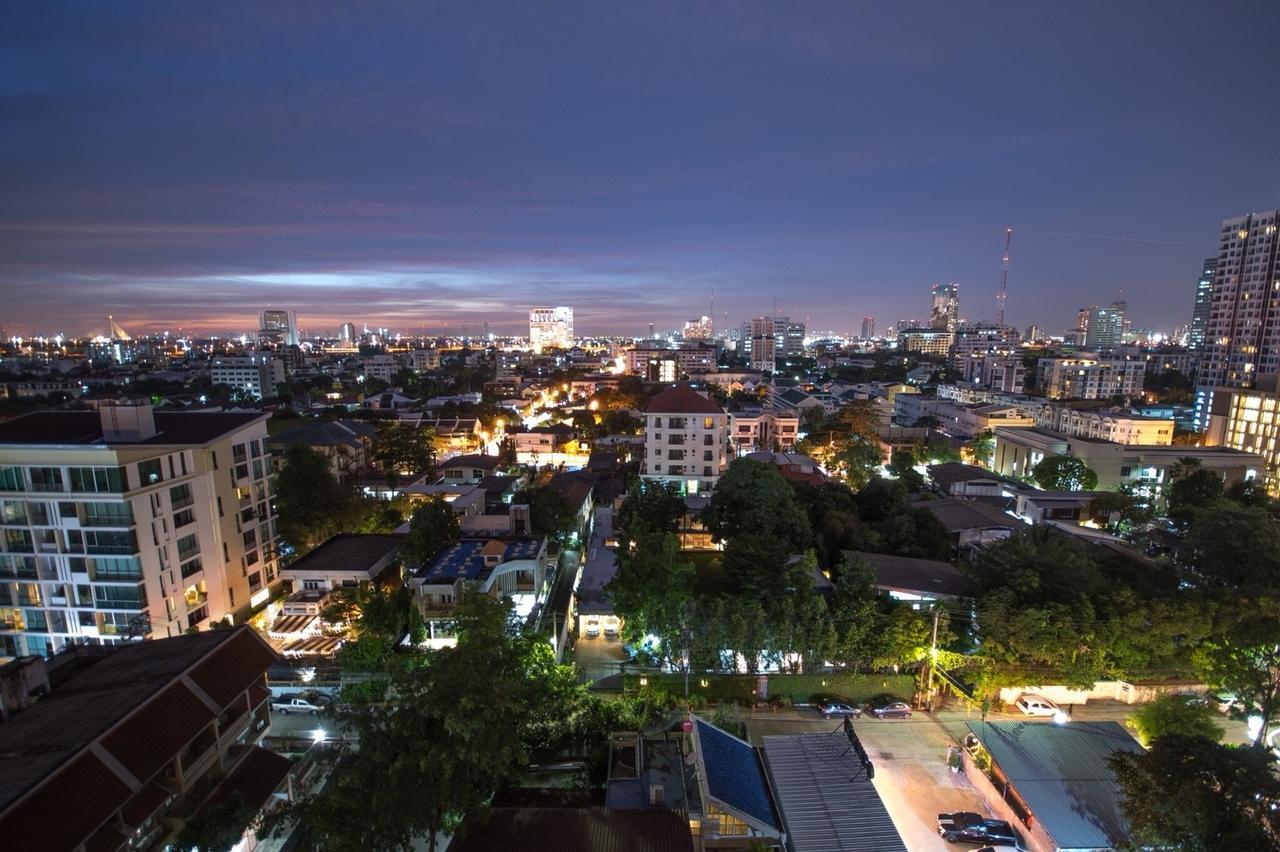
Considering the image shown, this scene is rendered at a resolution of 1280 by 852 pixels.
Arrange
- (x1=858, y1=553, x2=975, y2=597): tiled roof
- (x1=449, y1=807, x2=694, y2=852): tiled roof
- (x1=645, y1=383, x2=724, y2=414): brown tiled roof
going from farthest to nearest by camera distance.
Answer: (x1=645, y1=383, x2=724, y2=414): brown tiled roof
(x1=858, y1=553, x2=975, y2=597): tiled roof
(x1=449, y1=807, x2=694, y2=852): tiled roof

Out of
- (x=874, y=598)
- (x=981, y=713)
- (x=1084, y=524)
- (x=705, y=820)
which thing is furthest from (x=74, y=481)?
(x=1084, y=524)

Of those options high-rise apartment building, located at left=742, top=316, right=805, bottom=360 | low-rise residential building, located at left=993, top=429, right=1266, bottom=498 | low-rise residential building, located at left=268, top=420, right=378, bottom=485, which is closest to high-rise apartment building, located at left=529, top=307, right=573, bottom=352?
high-rise apartment building, located at left=742, top=316, right=805, bottom=360

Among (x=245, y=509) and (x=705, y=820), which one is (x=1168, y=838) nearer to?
(x=705, y=820)

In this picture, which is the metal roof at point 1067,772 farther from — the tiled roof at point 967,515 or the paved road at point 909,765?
the tiled roof at point 967,515

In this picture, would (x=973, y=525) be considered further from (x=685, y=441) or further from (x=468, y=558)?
(x=468, y=558)

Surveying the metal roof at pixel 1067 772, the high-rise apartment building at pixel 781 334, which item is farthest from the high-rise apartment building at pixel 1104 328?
the metal roof at pixel 1067 772

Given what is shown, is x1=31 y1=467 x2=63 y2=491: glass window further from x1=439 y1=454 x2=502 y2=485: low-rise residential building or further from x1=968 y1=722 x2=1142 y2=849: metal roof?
x1=968 y1=722 x2=1142 y2=849: metal roof
